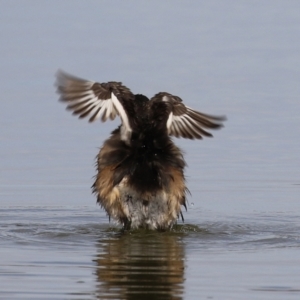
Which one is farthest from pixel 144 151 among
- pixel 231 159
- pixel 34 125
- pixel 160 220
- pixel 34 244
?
pixel 34 125

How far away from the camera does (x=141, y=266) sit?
9578 millimetres

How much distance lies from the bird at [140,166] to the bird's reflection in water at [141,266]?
231 mm

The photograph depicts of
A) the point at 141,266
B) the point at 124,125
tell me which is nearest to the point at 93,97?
the point at 124,125

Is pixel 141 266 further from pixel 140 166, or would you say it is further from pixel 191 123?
pixel 191 123

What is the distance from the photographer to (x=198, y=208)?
12.9 meters

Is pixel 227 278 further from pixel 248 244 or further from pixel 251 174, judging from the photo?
pixel 251 174

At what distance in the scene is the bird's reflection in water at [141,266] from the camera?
859cm

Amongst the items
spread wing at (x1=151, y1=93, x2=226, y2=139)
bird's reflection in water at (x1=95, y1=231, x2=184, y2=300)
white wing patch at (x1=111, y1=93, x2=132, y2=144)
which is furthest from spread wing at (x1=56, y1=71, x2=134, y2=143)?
bird's reflection in water at (x1=95, y1=231, x2=184, y2=300)

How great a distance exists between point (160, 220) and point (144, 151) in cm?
71

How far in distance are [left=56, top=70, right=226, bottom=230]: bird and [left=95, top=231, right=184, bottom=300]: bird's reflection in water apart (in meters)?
0.23

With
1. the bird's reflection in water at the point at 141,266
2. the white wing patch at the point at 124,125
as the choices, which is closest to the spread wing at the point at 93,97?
the white wing patch at the point at 124,125

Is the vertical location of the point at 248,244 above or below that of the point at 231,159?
below

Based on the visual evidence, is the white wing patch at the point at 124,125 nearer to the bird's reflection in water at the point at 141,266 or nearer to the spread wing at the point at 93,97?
the spread wing at the point at 93,97

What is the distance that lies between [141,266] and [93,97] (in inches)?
111
